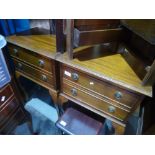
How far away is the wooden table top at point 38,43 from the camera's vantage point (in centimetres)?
96

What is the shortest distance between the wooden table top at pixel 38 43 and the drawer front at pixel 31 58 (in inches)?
1.5

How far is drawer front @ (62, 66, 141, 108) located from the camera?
807mm

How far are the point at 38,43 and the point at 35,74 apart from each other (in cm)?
24

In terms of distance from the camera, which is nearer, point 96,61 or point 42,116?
point 96,61

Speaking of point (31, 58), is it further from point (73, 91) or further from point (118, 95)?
point (118, 95)

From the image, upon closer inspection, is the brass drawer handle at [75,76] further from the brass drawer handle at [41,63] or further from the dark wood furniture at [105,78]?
→ the brass drawer handle at [41,63]

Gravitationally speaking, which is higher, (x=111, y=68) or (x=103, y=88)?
(x=111, y=68)

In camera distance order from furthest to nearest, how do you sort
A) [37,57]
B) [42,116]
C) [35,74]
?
[42,116] → [35,74] → [37,57]

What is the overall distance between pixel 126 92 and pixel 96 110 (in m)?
0.28

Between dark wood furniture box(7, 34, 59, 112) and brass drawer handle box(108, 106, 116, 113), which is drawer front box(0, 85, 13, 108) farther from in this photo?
brass drawer handle box(108, 106, 116, 113)

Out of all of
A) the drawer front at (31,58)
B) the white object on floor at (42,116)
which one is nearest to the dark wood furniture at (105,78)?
the drawer front at (31,58)

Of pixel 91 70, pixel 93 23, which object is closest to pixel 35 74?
pixel 91 70

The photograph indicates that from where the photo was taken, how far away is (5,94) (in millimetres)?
917
